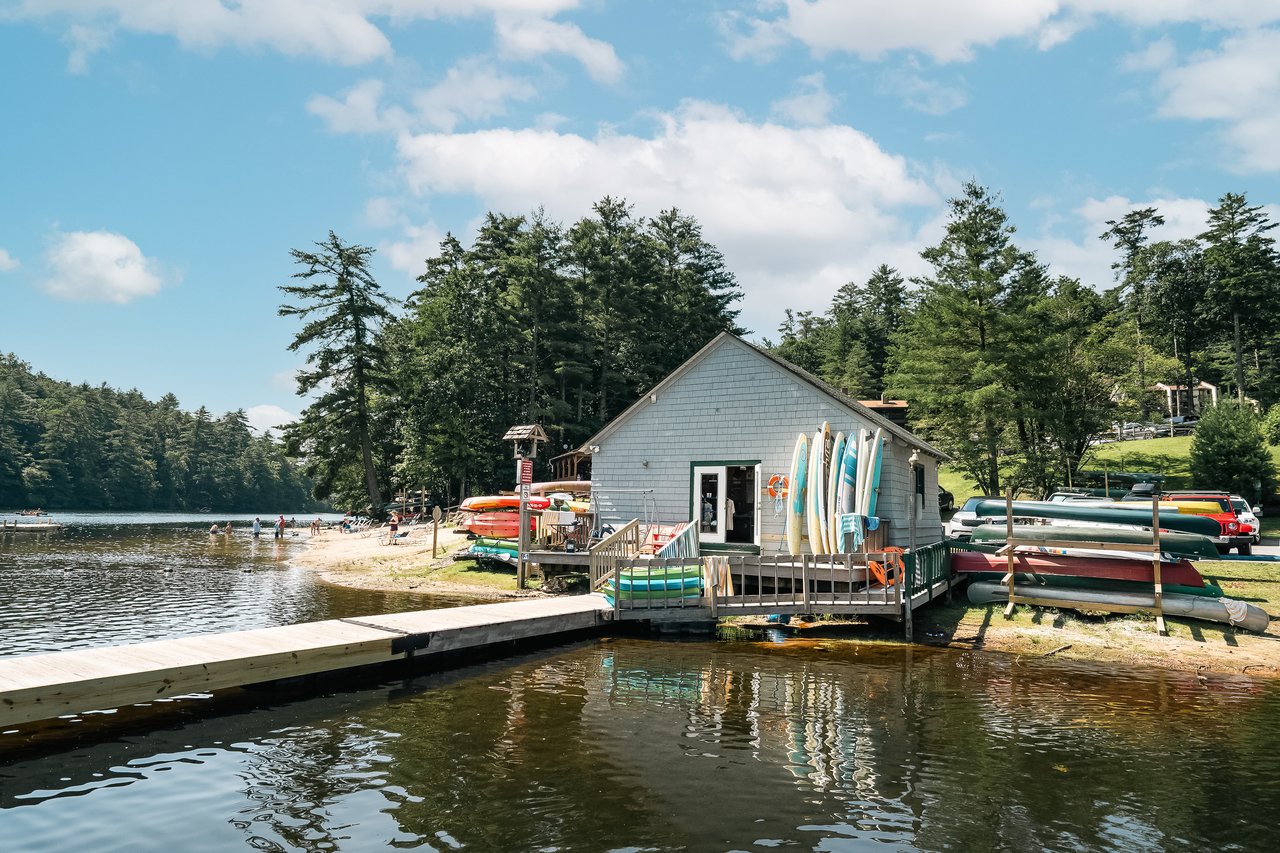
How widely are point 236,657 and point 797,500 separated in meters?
12.1

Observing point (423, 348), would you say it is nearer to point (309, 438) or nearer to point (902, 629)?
point (309, 438)

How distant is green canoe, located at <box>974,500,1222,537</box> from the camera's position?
1912 cm

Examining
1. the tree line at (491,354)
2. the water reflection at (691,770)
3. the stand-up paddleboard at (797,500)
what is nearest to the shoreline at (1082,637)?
the water reflection at (691,770)

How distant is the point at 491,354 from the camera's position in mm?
51062

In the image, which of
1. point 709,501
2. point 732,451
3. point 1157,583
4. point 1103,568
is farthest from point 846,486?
point 1157,583

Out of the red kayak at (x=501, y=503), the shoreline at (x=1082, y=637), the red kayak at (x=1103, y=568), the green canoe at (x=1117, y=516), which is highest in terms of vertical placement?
the red kayak at (x=501, y=503)

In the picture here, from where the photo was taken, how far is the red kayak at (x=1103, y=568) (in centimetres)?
1545

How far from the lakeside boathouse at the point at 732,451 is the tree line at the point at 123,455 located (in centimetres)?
6965

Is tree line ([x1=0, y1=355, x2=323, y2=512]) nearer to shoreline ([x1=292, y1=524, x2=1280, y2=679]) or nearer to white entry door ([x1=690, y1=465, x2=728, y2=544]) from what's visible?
white entry door ([x1=690, y1=465, x2=728, y2=544])

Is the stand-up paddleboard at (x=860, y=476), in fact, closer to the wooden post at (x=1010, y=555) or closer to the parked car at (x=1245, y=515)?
the wooden post at (x=1010, y=555)

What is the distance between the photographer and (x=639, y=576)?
15.8 metres

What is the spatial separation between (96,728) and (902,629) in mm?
13671

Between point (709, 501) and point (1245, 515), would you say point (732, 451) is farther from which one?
point (1245, 515)

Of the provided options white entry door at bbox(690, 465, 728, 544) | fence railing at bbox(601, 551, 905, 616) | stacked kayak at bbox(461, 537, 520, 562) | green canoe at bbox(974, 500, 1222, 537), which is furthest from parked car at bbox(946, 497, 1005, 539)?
stacked kayak at bbox(461, 537, 520, 562)
